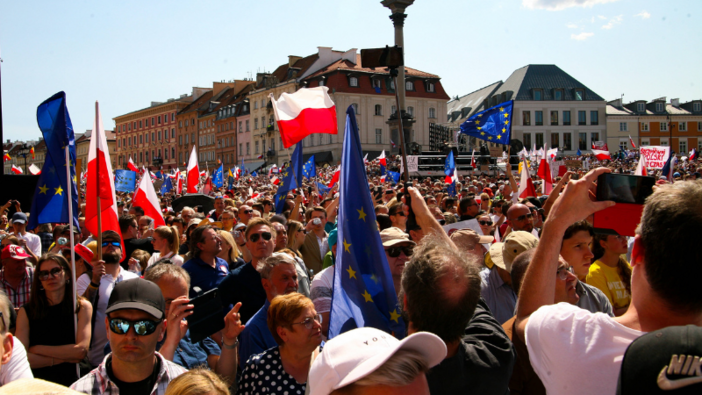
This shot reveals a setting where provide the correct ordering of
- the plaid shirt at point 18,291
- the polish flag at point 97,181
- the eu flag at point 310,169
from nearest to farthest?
1. the plaid shirt at point 18,291
2. the polish flag at point 97,181
3. the eu flag at point 310,169

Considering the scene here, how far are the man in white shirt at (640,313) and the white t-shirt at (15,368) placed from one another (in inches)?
95.4

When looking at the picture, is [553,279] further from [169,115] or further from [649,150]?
[169,115]

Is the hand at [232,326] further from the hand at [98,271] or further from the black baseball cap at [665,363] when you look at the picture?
the black baseball cap at [665,363]

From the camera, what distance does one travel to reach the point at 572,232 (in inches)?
166

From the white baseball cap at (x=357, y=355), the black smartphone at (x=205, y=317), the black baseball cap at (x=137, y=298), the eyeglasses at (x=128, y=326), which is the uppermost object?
the white baseball cap at (x=357, y=355)

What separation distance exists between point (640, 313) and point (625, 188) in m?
0.72

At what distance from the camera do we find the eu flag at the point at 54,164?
5.46 metres

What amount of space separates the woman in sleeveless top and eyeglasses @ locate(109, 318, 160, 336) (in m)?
1.44

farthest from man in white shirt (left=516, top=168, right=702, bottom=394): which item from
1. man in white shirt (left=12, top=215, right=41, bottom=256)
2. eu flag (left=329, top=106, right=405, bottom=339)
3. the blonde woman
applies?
man in white shirt (left=12, top=215, right=41, bottom=256)

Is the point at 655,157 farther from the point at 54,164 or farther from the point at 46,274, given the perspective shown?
the point at 46,274

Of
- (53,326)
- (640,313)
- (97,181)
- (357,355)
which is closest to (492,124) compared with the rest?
(97,181)

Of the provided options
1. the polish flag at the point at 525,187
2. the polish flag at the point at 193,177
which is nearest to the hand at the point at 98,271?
the polish flag at the point at 525,187

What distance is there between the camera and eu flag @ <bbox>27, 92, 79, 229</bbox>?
5461mm

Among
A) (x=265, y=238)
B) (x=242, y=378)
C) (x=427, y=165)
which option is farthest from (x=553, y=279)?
(x=427, y=165)
